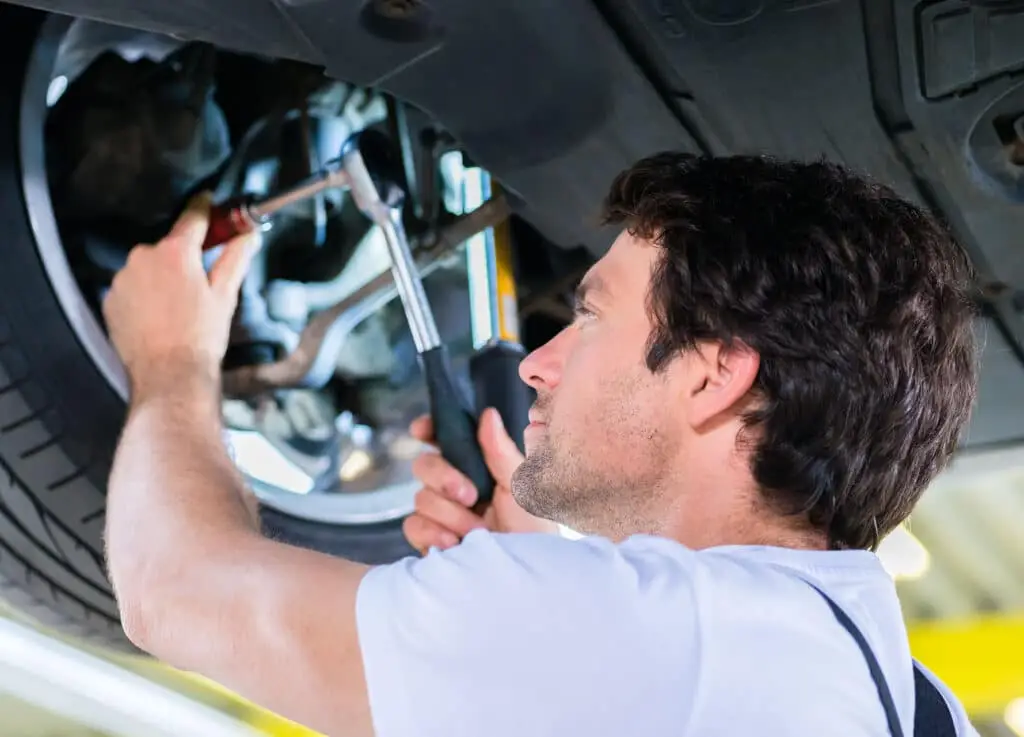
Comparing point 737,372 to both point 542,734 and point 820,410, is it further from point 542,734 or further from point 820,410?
point 542,734

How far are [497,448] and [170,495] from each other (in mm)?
352

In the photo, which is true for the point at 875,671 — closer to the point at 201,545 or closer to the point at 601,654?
the point at 601,654

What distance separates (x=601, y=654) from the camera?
676 mm

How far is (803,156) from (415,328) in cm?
40

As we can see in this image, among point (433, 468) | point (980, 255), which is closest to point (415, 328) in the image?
point (433, 468)

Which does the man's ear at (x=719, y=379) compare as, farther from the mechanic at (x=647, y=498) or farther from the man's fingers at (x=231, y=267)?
the man's fingers at (x=231, y=267)

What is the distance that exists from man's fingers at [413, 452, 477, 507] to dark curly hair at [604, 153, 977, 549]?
0.31m

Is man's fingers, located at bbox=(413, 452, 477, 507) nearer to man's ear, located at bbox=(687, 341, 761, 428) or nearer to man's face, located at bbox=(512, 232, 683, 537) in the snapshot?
man's face, located at bbox=(512, 232, 683, 537)

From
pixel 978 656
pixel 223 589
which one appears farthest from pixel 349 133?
pixel 978 656

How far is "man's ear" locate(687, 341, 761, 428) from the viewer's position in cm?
88

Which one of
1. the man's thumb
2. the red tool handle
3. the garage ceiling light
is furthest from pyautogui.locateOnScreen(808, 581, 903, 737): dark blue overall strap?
the garage ceiling light

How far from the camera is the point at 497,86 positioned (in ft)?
3.19

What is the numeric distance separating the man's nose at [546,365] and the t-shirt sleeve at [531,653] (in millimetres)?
307

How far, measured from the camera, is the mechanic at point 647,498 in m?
0.68
